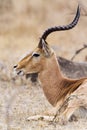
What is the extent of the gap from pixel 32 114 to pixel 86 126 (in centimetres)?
133

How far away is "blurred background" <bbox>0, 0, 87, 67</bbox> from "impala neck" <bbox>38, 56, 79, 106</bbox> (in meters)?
7.38

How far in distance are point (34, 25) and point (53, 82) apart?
536 inches

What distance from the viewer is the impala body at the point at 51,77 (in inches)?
432

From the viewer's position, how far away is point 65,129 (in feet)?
33.0

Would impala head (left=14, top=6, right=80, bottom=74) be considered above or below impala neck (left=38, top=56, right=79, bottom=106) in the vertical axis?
above

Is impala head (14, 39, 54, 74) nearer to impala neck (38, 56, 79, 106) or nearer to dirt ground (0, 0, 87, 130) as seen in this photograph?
impala neck (38, 56, 79, 106)

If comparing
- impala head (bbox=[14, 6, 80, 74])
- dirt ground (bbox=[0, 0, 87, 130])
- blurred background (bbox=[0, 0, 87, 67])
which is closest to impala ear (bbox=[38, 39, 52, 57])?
impala head (bbox=[14, 6, 80, 74])

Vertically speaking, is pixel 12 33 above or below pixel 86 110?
below

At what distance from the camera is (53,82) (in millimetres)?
11453

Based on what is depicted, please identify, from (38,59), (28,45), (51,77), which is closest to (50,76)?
(51,77)

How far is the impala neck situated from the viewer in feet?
37.1

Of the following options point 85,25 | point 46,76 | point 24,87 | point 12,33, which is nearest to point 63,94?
point 46,76

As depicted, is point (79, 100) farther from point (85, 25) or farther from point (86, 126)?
point (85, 25)

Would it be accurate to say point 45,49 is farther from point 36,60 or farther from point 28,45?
point 28,45
